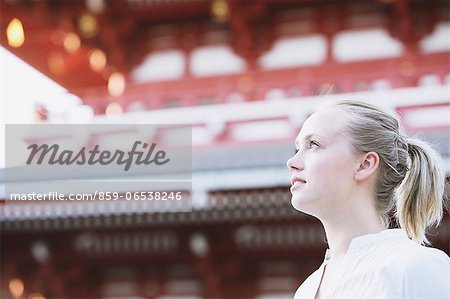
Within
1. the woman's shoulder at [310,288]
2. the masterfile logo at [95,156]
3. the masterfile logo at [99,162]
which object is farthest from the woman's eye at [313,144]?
the masterfile logo at [95,156]

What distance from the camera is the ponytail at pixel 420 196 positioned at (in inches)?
64.7

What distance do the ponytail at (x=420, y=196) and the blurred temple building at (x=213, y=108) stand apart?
4559 millimetres

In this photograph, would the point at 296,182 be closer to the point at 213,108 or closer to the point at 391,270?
the point at 391,270

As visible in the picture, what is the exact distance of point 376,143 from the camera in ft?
5.29

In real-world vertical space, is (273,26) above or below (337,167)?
above

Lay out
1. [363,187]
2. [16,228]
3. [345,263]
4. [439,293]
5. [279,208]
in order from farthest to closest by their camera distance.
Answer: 1. [16,228]
2. [279,208]
3. [363,187]
4. [345,263]
5. [439,293]

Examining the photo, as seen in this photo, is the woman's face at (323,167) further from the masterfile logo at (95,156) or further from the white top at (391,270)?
the masterfile logo at (95,156)

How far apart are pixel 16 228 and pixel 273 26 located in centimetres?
300

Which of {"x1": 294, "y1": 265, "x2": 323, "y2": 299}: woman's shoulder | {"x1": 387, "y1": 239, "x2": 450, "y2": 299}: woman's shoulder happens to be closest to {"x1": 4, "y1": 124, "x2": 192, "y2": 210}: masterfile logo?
{"x1": 294, "y1": 265, "x2": 323, "y2": 299}: woman's shoulder

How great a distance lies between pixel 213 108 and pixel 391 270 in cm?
572

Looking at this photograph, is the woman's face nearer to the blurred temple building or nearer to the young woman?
the young woman

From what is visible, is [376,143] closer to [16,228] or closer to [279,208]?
[279,208]

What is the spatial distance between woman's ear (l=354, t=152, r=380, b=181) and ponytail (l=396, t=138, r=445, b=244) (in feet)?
0.29

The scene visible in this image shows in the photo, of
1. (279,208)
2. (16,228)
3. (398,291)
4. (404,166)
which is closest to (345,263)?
(398,291)
